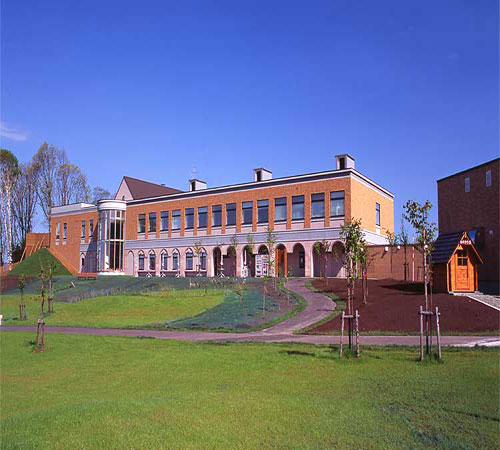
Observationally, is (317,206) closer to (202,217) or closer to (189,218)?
(202,217)

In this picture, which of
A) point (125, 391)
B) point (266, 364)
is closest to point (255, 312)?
point (266, 364)

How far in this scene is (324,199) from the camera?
45.2 m

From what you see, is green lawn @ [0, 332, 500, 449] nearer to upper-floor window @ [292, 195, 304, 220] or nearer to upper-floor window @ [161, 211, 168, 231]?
upper-floor window @ [292, 195, 304, 220]

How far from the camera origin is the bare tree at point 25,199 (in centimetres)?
7400

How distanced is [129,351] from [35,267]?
5357 cm

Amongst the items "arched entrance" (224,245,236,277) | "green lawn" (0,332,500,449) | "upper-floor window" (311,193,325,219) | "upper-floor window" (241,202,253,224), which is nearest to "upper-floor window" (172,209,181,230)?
"arched entrance" (224,245,236,277)

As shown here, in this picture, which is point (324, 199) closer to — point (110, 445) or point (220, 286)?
point (220, 286)

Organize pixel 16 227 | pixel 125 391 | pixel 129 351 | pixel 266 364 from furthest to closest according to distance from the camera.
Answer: pixel 16 227
pixel 129 351
pixel 266 364
pixel 125 391

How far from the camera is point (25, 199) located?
75.5m

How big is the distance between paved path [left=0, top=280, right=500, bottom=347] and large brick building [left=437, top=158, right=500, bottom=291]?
10644 mm

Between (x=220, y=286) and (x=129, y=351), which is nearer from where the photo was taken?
(x=129, y=351)

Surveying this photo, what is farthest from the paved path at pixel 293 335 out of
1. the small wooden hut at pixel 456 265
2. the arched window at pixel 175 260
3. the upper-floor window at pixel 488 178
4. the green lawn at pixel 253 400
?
the arched window at pixel 175 260

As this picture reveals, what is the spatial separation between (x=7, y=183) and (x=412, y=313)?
57022 mm

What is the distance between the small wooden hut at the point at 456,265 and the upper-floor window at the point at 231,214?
2758 cm
